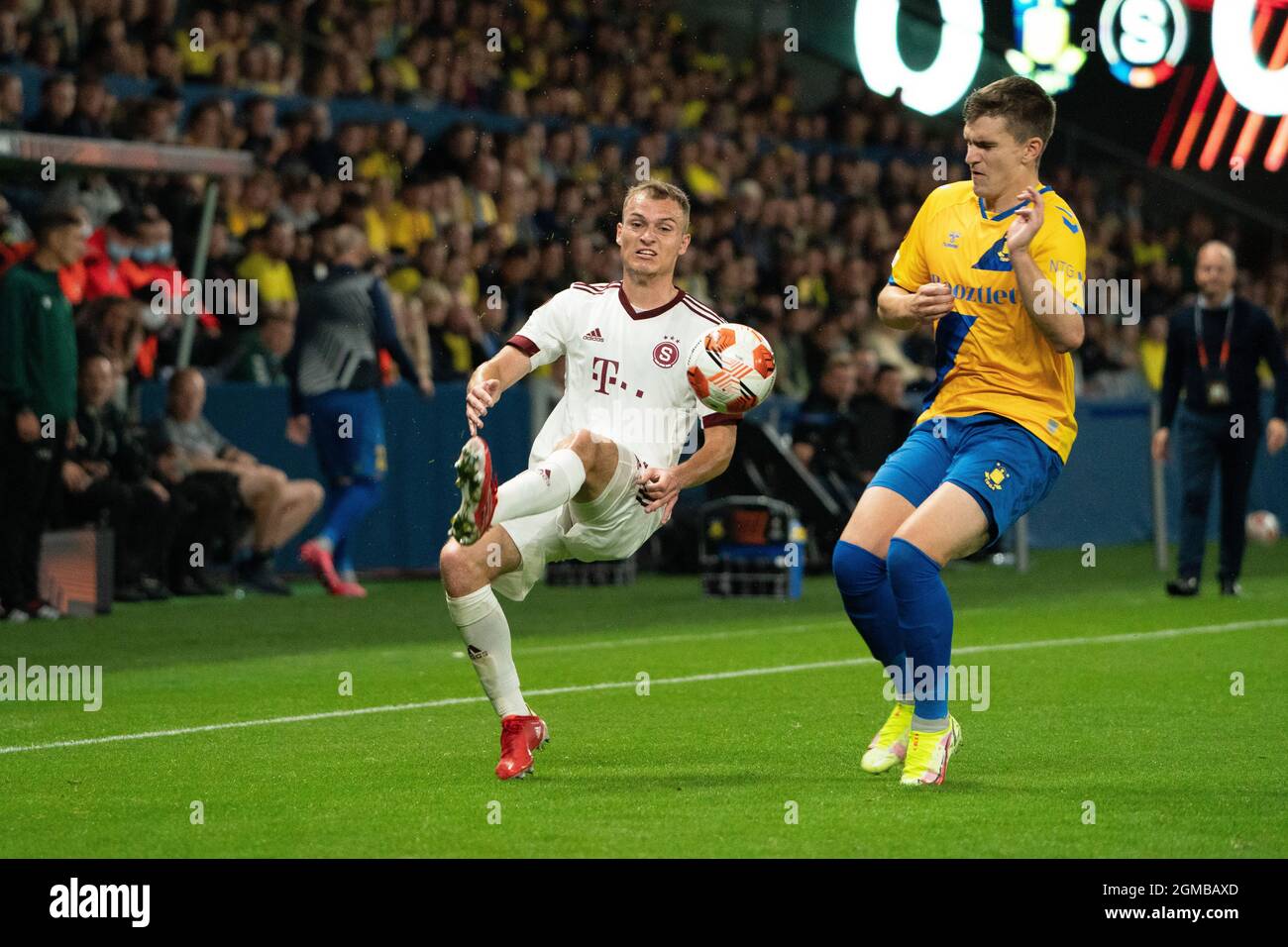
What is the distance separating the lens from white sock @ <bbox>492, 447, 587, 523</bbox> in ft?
22.9

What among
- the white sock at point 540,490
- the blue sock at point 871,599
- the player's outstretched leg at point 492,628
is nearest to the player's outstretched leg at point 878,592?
the blue sock at point 871,599

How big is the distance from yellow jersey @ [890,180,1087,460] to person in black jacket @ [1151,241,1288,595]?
7.95 meters

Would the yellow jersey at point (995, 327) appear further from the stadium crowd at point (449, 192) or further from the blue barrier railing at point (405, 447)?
the blue barrier railing at point (405, 447)

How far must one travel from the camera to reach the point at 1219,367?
1482 centimetres

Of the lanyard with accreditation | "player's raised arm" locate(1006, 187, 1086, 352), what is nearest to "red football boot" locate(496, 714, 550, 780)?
"player's raised arm" locate(1006, 187, 1086, 352)

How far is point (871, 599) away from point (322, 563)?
823 centimetres

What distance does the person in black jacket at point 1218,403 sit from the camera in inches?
583

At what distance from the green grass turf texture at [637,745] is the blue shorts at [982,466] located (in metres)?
0.98

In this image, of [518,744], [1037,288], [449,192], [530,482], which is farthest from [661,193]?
[449,192]

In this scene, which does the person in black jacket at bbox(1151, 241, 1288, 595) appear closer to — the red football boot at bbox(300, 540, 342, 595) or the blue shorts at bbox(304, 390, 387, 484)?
the blue shorts at bbox(304, 390, 387, 484)

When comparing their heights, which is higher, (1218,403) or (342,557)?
(1218,403)

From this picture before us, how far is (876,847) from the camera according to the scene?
5746 mm

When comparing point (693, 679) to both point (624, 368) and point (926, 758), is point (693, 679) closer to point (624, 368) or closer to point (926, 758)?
point (624, 368)
